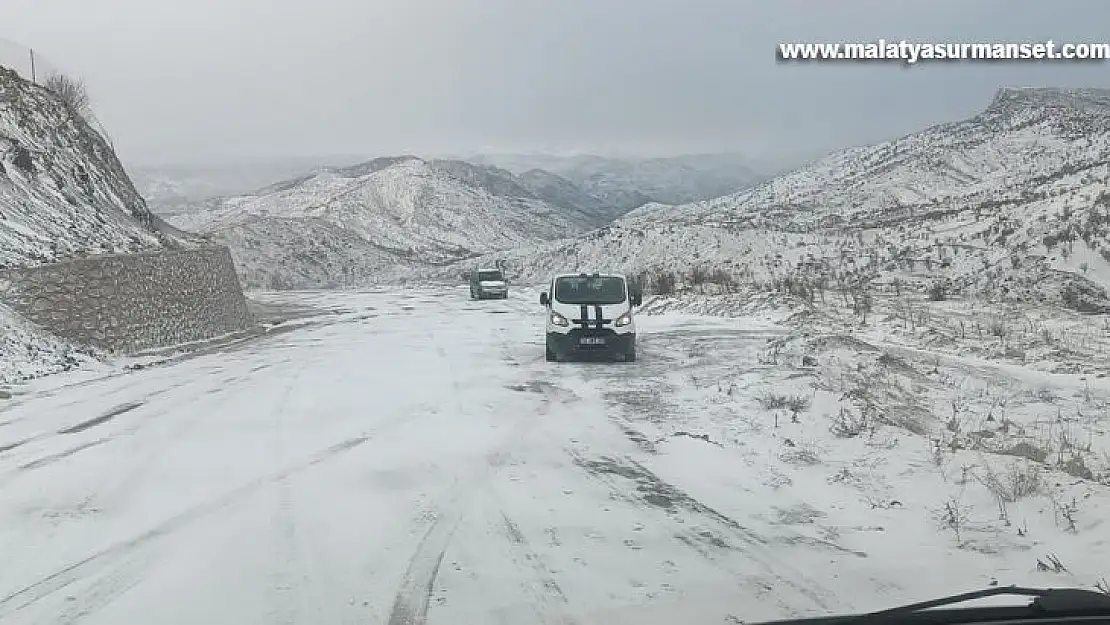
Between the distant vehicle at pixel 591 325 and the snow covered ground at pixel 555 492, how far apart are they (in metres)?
1.67

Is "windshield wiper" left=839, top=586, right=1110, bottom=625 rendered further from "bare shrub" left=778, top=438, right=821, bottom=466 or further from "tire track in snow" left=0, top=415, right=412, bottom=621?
"bare shrub" left=778, top=438, right=821, bottom=466

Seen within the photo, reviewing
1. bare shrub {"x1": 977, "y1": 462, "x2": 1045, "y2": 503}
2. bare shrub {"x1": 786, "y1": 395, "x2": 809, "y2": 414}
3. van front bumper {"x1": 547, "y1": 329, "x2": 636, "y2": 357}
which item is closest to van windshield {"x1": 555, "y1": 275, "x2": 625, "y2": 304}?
van front bumper {"x1": 547, "y1": 329, "x2": 636, "y2": 357}

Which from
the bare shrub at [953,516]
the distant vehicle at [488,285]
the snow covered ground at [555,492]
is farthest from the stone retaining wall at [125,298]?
the bare shrub at [953,516]

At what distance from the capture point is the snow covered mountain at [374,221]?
85250 millimetres

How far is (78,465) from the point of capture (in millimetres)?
9008

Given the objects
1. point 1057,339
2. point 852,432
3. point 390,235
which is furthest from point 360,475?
point 390,235

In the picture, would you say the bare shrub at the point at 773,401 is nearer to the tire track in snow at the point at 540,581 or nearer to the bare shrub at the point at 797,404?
the bare shrub at the point at 797,404

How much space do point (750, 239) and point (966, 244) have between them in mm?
17476

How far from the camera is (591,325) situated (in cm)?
1691

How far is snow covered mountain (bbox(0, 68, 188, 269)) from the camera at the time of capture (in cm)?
2102

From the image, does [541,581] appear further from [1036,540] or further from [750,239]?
[750,239]

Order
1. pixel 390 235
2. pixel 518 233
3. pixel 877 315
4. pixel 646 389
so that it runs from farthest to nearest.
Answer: pixel 518 233, pixel 390 235, pixel 877 315, pixel 646 389

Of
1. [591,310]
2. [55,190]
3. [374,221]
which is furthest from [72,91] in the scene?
[374,221]

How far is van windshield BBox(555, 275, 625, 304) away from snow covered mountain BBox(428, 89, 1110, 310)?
11147mm
